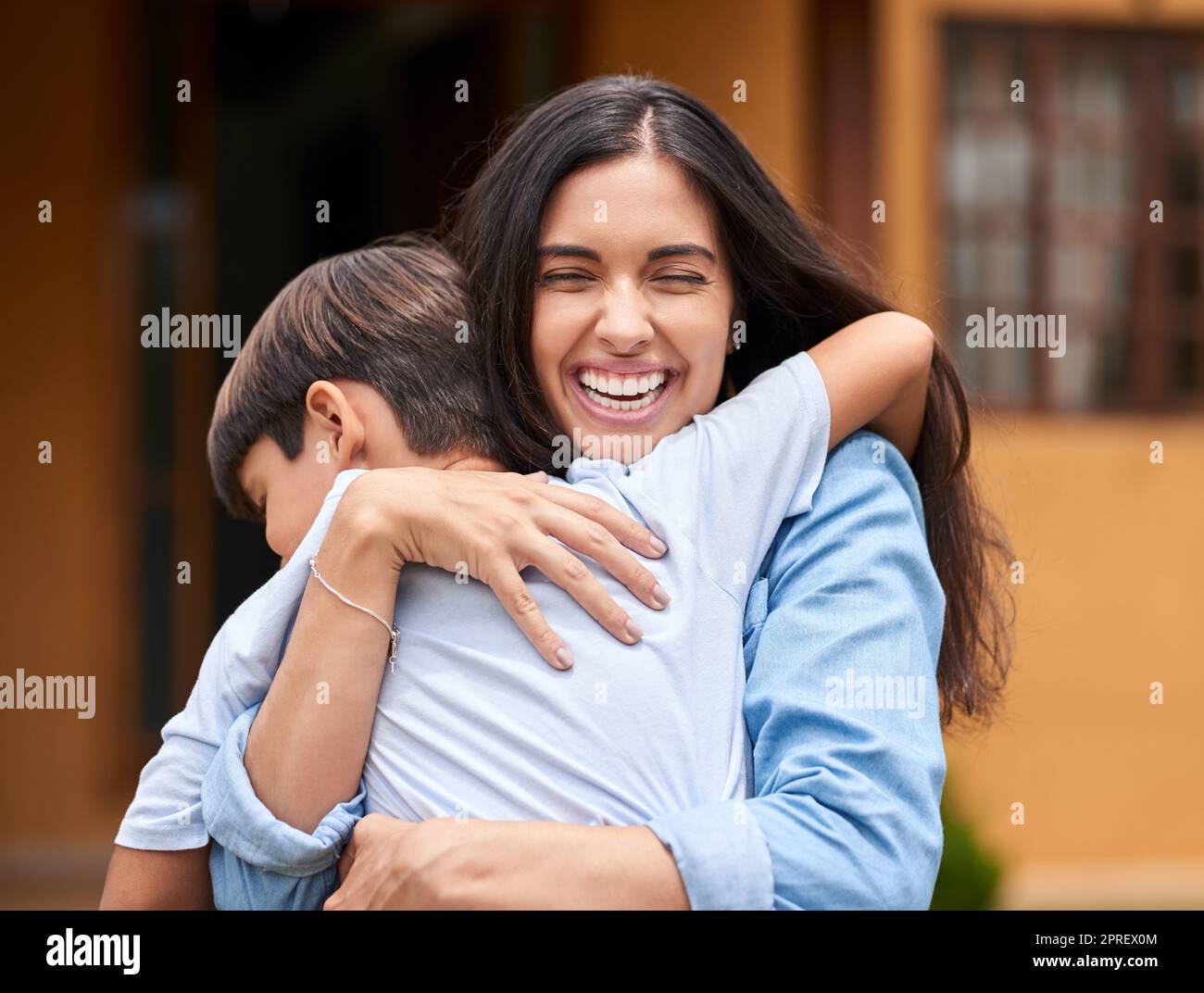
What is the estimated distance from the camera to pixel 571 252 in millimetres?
1772

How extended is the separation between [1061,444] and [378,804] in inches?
166

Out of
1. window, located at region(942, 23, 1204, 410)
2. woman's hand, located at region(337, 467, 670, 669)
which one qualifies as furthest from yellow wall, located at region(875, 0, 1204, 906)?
woman's hand, located at region(337, 467, 670, 669)

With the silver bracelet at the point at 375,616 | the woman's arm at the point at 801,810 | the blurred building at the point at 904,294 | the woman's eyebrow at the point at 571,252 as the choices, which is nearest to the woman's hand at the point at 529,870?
the woman's arm at the point at 801,810

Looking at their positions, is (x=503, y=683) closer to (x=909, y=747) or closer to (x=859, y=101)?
(x=909, y=747)

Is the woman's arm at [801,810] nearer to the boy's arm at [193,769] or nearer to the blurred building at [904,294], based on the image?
the boy's arm at [193,769]

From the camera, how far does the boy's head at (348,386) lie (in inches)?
69.7

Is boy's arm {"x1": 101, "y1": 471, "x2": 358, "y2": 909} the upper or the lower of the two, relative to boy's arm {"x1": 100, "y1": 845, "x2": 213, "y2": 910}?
upper

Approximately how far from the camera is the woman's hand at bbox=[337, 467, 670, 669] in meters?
1.57

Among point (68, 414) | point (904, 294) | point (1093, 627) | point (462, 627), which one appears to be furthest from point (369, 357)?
point (1093, 627)

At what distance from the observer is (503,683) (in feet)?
5.12

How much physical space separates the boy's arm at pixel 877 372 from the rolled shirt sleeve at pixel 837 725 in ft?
0.23

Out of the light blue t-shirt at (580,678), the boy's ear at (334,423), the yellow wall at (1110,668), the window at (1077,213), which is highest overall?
the window at (1077,213)

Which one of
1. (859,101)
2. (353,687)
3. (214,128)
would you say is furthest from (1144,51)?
(353,687)

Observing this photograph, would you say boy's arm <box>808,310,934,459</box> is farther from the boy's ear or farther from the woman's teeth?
the boy's ear
